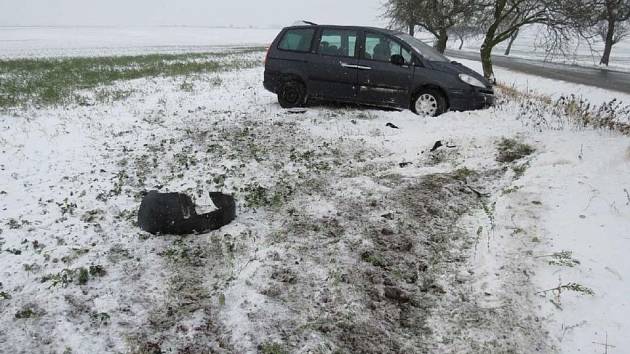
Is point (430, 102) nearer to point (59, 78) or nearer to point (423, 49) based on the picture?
point (423, 49)

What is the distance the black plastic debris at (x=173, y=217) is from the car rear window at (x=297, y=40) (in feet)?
19.8

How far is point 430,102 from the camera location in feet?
28.1

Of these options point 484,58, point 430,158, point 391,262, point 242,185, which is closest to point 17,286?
point 242,185

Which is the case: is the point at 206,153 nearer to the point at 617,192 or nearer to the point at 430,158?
the point at 430,158

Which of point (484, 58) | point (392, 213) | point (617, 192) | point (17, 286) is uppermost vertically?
point (484, 58)

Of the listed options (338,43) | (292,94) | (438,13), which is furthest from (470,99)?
(438,13)

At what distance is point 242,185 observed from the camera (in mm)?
5480

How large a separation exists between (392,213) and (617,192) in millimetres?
2321

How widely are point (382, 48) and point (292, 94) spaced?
2.25 meters

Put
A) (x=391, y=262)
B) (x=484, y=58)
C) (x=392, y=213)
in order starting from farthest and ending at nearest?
(x=484, y=58), (x=392, y=213), (x=391, y=262)

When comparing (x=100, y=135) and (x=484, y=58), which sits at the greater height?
(x=484, y=58)

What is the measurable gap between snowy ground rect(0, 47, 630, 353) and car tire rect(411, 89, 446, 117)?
132 cm

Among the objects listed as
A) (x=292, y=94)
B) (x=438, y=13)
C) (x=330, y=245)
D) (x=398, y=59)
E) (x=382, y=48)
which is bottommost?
(x=330, y=245)

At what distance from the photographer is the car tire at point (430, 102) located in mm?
8523
